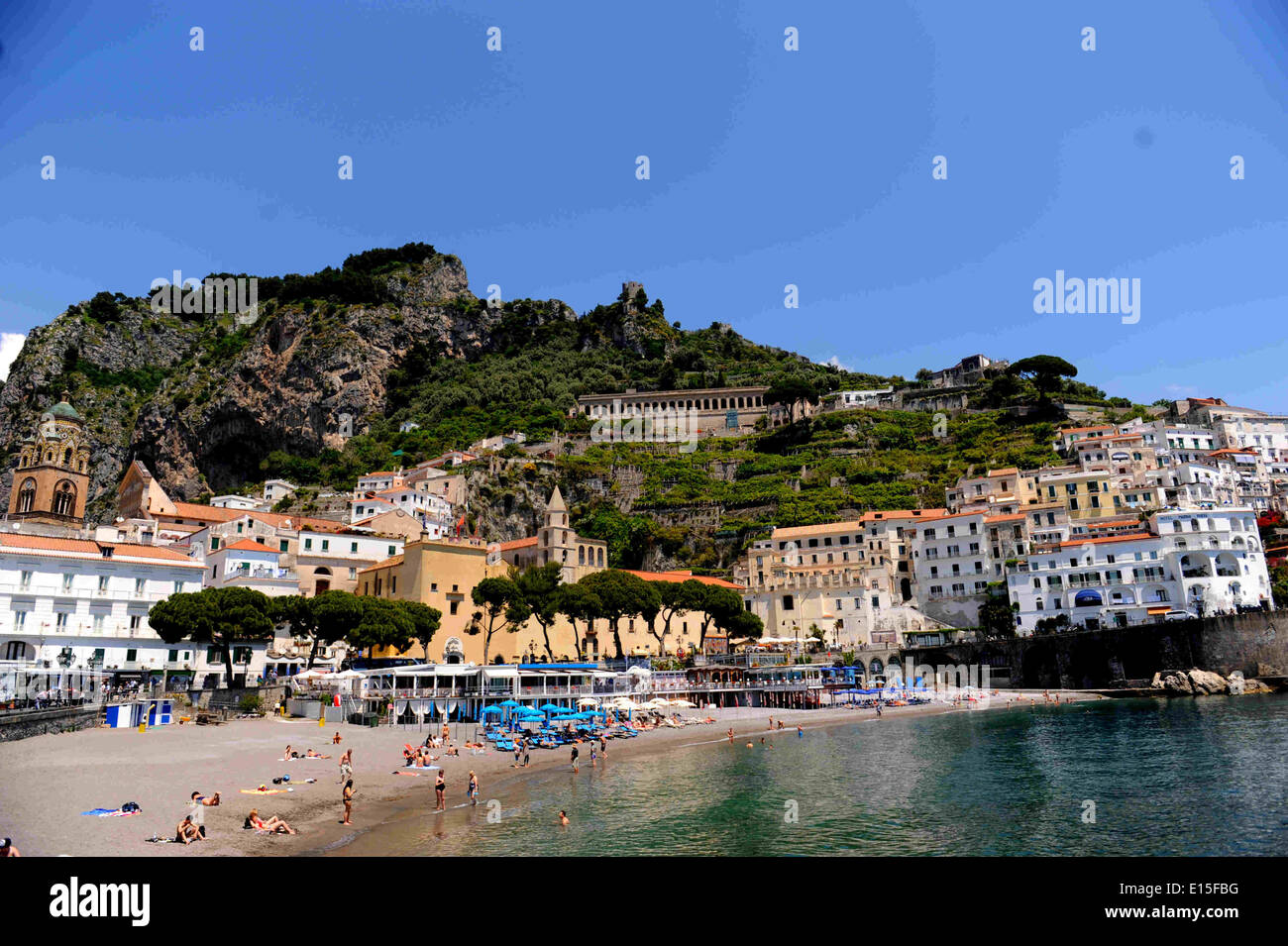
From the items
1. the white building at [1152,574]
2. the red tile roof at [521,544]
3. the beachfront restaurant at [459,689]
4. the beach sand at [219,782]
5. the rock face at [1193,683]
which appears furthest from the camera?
the red tile roof at [521,544]

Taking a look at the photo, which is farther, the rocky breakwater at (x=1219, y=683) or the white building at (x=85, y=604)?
the rocky breakwater at (x=1219, y=683)

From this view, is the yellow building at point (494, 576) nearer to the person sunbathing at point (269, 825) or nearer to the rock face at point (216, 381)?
the person sunbathing at point (269, 825)

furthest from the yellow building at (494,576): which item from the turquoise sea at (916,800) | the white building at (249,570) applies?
the turquoise sea at (916,800)

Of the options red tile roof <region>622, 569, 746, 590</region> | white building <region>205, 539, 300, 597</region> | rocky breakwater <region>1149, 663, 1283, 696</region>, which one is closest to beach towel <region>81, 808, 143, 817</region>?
white building <region>205, 539, 300, 597</region>

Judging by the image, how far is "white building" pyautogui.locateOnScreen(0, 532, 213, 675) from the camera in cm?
4530

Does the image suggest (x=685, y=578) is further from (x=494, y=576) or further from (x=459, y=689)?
(x=459, y=689)

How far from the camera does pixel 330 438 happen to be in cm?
12238

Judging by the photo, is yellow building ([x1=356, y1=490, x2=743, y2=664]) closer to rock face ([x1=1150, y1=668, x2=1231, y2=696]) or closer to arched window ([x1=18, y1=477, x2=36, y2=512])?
arched window ([x1=18, y1=477, x2=36, y2=512])

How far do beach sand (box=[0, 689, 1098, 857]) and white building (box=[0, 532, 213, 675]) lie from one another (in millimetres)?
13602

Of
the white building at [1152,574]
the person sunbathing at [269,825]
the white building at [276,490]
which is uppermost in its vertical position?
the white building at [276,490]

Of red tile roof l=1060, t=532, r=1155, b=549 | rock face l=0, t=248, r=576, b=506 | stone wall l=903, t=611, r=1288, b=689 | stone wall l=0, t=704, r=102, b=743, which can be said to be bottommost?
stone wall l=903, t=611, r=1288, b=689

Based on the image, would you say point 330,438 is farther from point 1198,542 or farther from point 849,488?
point 1198,542

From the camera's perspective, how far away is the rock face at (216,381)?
118 metres

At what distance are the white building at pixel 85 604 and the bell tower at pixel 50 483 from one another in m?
29.3
